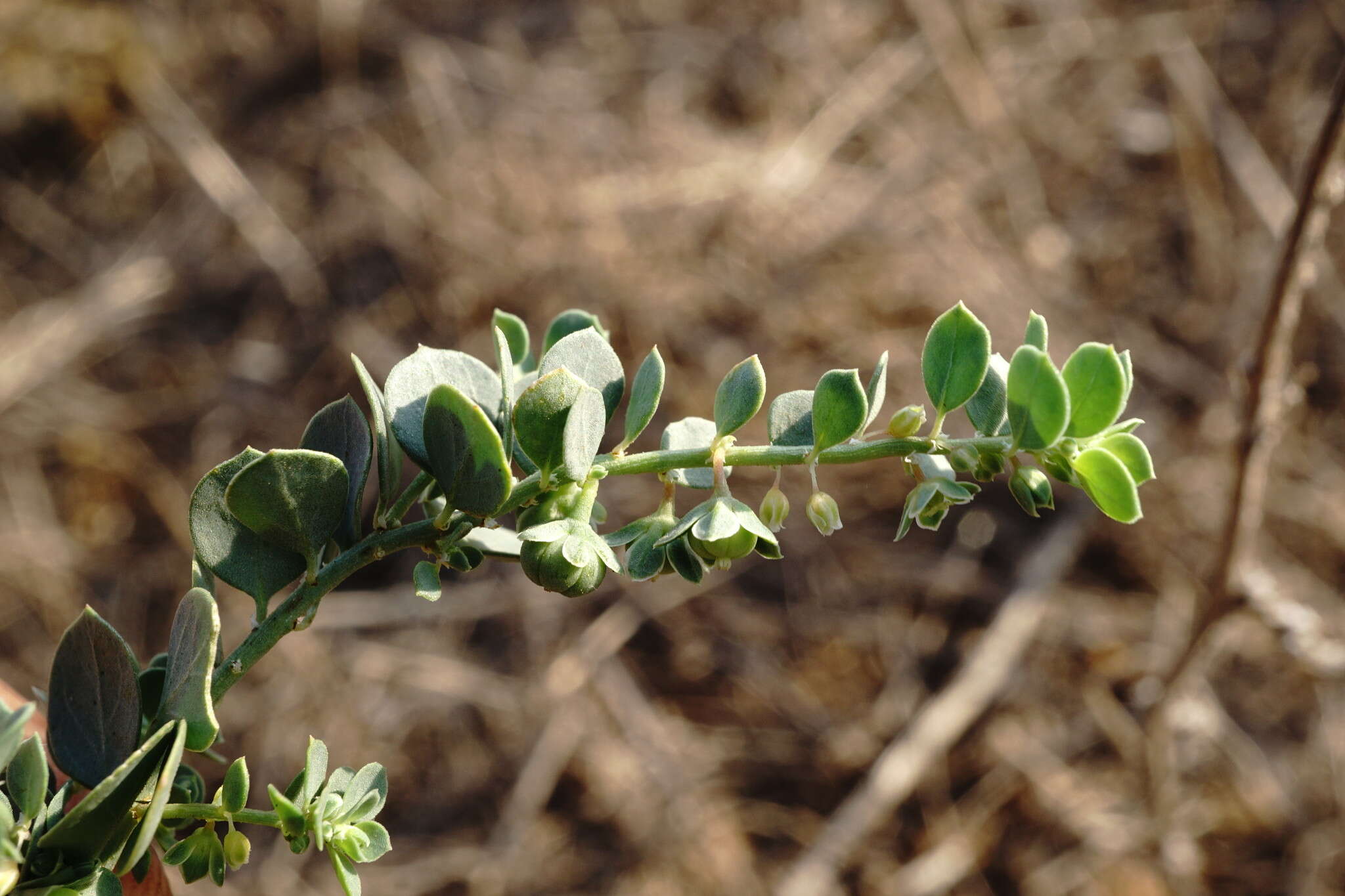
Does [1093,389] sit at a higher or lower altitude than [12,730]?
lower

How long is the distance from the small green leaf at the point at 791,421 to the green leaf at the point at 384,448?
0.27 meters

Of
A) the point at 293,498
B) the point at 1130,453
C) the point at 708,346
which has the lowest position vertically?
the point at 708,346

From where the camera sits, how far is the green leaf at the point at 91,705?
0.63m

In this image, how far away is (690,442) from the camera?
0.76m

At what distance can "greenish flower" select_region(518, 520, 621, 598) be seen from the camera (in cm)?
64

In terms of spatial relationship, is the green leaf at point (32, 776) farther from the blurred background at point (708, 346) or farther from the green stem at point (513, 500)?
the blurred background at point (708, 346)

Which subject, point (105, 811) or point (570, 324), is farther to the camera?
point (570, 324)

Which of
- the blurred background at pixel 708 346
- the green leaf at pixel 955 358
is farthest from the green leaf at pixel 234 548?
the blurred background at pixel 708 346

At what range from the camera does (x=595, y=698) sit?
2750 mm

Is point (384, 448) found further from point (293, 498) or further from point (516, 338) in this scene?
point (516, 338)

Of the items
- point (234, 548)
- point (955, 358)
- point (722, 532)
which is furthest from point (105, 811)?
point (955, 358)

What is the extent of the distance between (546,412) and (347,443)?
0.57 ft

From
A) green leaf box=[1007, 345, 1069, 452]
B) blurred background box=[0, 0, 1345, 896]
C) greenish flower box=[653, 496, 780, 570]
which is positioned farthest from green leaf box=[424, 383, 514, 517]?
blurred background box=[0, 0, 1345, 896]

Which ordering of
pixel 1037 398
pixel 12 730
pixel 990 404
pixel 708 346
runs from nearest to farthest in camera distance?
pixel 12 730, pixel 1037 398, pixel 990 404, pixel 708 346
